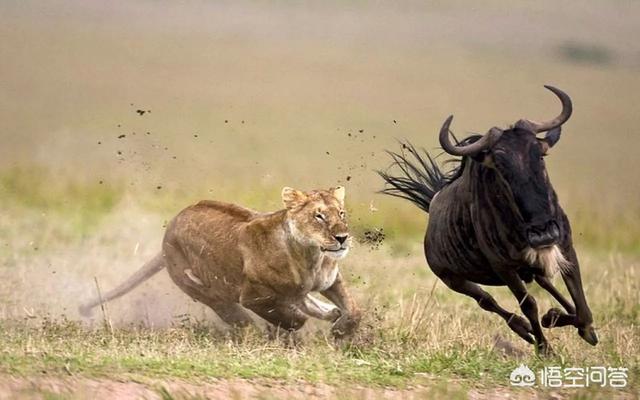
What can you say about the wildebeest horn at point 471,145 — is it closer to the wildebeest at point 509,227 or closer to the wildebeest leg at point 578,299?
the wildebeest at point 509,227

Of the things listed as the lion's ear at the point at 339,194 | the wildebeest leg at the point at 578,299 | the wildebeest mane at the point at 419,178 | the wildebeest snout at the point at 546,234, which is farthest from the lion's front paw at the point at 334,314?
the wildebeest snout at the point at 546,234

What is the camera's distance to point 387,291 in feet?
47.2

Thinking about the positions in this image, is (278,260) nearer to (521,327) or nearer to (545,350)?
(521,327)

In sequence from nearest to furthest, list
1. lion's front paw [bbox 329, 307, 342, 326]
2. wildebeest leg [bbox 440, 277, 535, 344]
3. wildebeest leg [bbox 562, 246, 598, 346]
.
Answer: wildebeest leg [bbox 562, 246, 598, 346] < wildebeest leg [bbox 440, 277, 535, 344] < lion's front paw [bbox 329, 307, 342, 326]

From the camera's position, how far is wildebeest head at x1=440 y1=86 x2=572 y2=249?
10.8 m

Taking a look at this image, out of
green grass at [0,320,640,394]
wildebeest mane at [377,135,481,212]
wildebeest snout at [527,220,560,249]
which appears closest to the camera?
green grass at [0,320,640,394]

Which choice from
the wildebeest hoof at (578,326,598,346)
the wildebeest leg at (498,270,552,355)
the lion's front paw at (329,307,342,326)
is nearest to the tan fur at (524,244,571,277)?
the wildebeest leg at (498,270,552,355)

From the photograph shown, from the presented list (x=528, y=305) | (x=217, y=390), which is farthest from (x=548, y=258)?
(x=217, y=390)

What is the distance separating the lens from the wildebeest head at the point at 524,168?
10.8 m

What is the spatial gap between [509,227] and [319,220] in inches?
50.8

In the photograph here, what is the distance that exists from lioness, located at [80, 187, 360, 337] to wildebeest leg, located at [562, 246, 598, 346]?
1.46 m

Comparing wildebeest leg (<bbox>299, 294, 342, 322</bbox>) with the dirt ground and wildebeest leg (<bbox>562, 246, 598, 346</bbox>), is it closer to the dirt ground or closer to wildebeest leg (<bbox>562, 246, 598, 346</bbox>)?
wildebeest leg (<bbox>562, 246, 598, 346</bbox>)

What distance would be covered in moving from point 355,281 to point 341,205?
2237 millimetres

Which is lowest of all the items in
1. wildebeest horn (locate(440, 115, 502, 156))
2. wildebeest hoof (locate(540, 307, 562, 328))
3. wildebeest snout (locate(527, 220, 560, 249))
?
wildebeest hoof (locate(540, 307, 562, 328))
